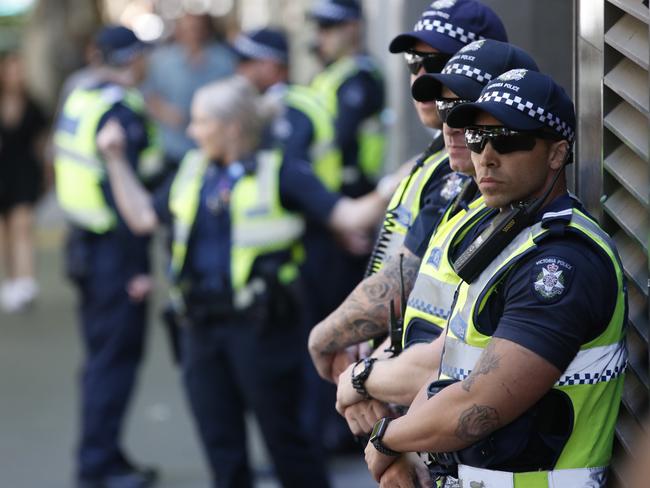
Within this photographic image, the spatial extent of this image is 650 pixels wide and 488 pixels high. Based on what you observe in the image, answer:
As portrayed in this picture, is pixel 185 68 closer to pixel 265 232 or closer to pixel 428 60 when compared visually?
pixel 265 232

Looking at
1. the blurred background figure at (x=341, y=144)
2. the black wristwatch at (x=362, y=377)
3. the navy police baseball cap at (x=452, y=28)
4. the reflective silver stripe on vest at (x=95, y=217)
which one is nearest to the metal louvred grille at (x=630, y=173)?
the navy police baseball cap at (x=452, y=28)

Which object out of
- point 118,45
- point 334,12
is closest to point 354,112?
point 334,12

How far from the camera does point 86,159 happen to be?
6.66m

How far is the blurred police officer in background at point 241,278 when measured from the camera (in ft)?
17.7

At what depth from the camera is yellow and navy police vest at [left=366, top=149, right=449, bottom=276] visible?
361cm

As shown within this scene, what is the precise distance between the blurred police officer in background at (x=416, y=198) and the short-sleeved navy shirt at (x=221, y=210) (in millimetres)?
1660

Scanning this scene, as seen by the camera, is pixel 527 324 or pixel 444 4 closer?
pixel 527 324

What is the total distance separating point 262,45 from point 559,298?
4870mm

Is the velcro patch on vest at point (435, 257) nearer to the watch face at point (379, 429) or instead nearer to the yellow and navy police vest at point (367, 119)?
the watch face at point (379, 429)

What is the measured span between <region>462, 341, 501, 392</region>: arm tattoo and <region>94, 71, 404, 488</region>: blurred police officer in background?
8.62 feet

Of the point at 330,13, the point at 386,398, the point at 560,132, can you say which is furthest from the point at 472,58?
the point at 330,13

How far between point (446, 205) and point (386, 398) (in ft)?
1.78

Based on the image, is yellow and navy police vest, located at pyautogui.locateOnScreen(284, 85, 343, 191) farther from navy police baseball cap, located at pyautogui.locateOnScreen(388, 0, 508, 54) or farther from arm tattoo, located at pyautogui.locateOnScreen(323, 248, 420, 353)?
navy police baseball cap, located at pyautogui.locateOnScreen(388, 0, 508, 54)

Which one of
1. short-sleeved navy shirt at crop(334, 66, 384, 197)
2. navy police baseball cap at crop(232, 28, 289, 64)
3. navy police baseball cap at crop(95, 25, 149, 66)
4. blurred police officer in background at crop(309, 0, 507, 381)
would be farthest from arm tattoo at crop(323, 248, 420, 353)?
navy police baseball cap at crop(232, 28, 289, 64)
